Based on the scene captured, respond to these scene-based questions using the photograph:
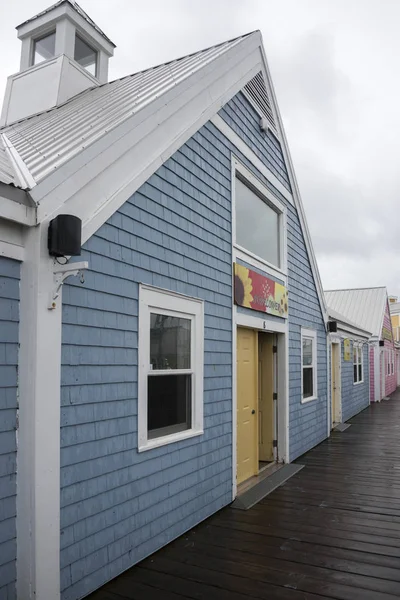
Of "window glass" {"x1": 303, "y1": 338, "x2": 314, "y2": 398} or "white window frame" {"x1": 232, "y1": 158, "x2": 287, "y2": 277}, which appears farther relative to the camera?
"window glass" {"x1": 303, "y1": 338, "x2": 314, "y2": 398}

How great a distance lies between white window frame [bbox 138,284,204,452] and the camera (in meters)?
4.09

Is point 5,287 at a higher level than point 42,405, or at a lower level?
higher

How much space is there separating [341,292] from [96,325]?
2256 cm

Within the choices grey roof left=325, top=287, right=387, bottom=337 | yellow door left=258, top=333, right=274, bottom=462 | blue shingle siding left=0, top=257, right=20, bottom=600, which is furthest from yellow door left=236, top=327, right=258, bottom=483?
grey roof left=325, top=287, right=387, bottom=337

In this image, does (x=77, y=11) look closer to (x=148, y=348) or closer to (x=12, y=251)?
(x=148, y=348)

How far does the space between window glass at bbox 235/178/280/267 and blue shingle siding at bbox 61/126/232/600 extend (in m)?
1.01

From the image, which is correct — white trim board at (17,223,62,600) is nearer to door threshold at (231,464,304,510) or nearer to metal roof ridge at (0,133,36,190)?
metal roof ridge at (0,133,36,190)

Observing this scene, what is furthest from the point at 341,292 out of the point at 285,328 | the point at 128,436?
the point at 128,436

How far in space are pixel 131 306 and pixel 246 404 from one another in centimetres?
318

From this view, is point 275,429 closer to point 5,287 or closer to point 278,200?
point 278,200

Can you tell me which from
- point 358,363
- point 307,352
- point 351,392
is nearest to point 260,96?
point 307,352

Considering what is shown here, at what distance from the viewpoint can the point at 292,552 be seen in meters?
4.26

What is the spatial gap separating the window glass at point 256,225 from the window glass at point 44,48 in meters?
4.29

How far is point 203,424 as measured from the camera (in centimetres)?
509
